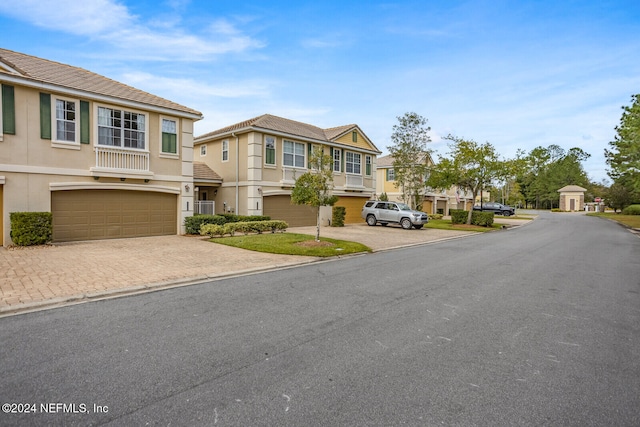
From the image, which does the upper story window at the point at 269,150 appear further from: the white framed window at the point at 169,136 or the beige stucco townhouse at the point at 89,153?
the white framed window at the point at 169,136

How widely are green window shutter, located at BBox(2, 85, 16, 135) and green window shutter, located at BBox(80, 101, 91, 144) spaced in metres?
2.01

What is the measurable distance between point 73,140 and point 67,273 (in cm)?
798

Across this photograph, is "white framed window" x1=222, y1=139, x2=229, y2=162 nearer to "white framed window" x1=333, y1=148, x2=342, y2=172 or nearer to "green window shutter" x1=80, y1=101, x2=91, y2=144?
"white framed window" x1=333, y1=148, x2=342, y2=172

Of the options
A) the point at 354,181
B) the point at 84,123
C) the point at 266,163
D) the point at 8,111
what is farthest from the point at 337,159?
the point at 8,111

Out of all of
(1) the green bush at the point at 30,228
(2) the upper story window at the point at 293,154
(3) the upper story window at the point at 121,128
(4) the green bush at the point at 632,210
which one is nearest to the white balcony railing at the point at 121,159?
(3) the upper story window at the point at 121,128

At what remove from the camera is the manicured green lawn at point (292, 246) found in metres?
11.9

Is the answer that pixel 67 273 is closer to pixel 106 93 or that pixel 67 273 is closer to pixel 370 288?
pixel 370 288

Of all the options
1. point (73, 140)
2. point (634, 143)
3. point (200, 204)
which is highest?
point (634, 143)

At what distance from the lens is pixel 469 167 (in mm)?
26734

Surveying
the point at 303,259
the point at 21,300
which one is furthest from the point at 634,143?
the point at 21,300

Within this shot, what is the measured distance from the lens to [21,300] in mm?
6078

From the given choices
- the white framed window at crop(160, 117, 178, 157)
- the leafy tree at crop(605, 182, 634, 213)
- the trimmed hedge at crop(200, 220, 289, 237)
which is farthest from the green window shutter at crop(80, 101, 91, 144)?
the leafy tree at crop(605, 182, 634, 213)

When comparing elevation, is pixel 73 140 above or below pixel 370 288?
above

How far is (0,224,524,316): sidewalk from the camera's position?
259 inches
